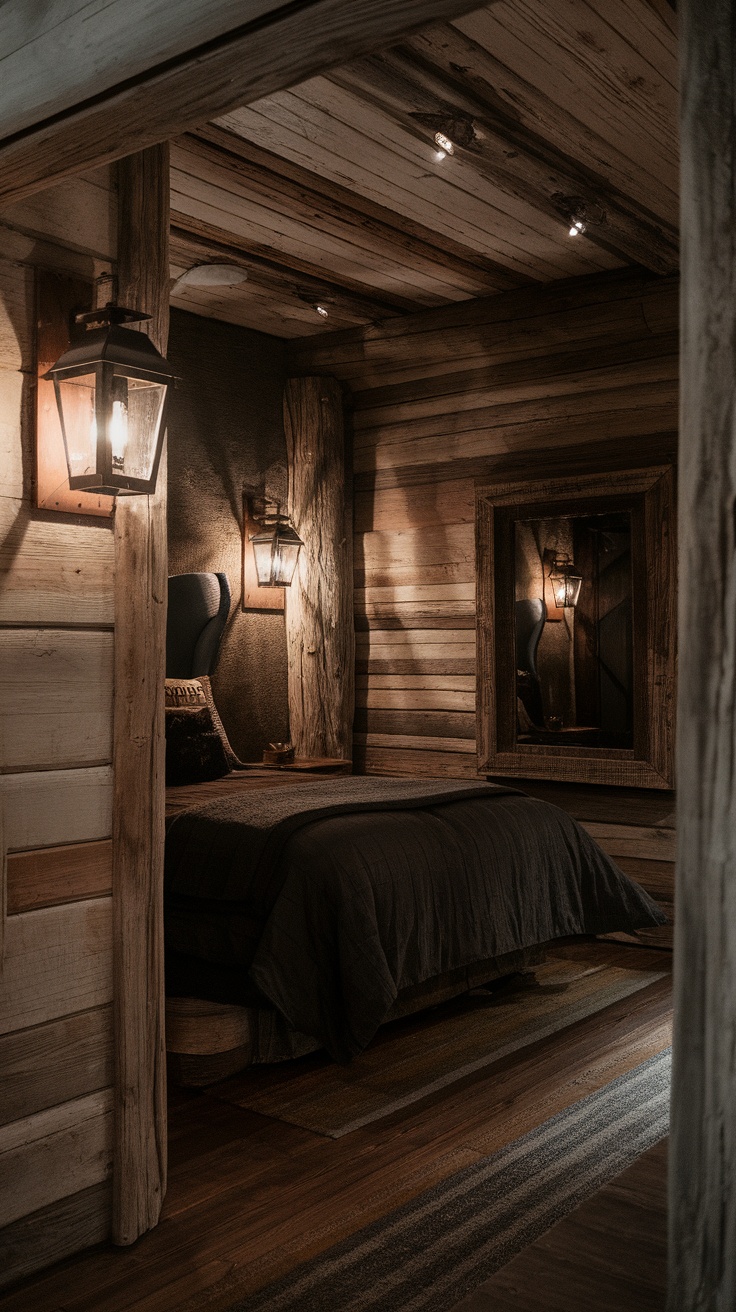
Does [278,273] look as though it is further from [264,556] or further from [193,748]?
[193,748]

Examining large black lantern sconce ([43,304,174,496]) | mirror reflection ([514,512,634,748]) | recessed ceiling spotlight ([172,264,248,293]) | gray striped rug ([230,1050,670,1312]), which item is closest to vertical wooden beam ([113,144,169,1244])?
large black lantern sconce ([43,304,174,496])

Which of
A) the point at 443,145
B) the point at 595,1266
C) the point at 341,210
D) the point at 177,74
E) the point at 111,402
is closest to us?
the point at 595,1266

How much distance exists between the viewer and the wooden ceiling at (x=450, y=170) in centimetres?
318

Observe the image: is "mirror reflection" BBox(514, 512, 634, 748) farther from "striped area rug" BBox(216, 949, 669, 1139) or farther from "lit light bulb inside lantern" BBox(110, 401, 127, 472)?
"lit light bulb inside lantern" BBox(110, 401, 127, 472)

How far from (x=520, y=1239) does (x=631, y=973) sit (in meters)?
2.33

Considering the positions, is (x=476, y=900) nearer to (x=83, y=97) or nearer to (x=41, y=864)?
(x=41, y=864)

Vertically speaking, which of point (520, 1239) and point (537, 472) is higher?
point (537, 472)

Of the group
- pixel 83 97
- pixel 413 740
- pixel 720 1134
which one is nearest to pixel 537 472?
pixel 413 740

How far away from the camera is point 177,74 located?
162cm

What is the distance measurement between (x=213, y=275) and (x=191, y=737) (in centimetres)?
204

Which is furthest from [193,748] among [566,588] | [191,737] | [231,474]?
[566,588]

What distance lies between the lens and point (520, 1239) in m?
2.39

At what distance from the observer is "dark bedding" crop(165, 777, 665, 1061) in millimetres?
3264

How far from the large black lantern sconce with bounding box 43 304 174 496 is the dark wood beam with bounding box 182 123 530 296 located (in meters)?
1.65
